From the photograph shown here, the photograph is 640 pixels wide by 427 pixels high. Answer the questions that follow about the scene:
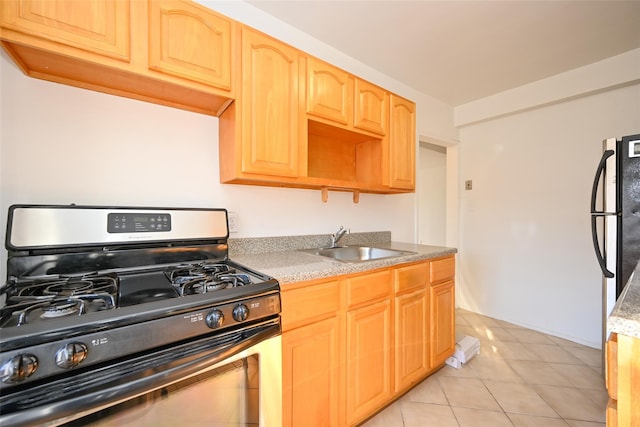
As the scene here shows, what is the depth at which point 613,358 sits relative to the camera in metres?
0.64

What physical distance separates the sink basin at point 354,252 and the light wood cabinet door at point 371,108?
878mm

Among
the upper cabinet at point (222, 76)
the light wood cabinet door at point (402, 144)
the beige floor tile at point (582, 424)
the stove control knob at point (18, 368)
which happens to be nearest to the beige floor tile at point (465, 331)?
the beige floor tile at point (582, 424)

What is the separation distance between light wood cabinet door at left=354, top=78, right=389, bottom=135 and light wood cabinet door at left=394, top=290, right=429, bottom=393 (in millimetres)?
1156

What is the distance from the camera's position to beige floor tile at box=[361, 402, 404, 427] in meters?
Answer: 1.48

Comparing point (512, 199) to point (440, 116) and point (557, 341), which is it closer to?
point (440, 116)

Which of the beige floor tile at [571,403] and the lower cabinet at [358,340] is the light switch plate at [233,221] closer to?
the lower cabinet at [358,340]

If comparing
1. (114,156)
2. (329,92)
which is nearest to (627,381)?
(329,92)

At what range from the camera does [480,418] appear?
1.53m

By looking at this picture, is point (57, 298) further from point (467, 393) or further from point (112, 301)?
point (467, 393)

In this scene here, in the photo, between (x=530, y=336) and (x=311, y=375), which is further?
(x=530, y=336)

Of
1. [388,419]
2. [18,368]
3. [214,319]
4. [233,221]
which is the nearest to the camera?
[18,368]

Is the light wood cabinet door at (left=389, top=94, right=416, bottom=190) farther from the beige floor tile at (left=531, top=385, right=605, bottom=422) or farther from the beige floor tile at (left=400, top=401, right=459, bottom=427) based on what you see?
the beige floor tile at (left=531, top=385, right=605, bottom=422)

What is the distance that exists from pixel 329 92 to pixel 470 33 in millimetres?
1152

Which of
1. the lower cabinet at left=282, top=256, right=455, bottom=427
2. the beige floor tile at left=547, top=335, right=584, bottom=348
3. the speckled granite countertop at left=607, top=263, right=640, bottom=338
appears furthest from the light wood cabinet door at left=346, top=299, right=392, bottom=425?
the beige floor tile at left=547, top=335, right=584, bottom=348
